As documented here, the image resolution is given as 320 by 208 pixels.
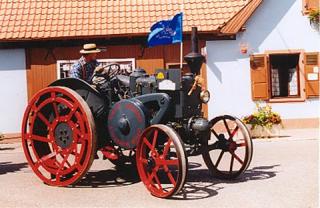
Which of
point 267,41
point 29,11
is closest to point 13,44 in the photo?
point 29,11

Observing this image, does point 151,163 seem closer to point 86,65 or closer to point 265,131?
point 86,65

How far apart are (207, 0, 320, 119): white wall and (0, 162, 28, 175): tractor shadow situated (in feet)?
19.9

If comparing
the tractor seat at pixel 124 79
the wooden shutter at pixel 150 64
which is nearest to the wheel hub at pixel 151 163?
the tractor seat at pixel 124 79

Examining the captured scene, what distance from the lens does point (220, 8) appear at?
543 inches

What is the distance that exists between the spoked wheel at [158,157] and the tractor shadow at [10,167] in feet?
10.4

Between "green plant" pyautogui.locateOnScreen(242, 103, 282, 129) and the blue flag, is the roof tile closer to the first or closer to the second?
"green plant" pyautogui.locateOnScreen(242, 103, 282, 129)

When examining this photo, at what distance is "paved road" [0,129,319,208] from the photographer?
5.61 m

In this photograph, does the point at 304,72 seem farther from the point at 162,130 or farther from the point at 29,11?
the point at 162,130

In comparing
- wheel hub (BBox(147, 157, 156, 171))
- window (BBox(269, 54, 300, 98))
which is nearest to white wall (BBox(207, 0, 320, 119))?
window (BBox(269, 54, 300, 98))

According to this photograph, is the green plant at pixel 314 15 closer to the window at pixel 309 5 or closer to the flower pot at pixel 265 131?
the window at pixel 309 5

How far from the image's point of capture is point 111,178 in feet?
24.1

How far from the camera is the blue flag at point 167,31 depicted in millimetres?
8195

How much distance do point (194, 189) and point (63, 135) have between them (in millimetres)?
1930

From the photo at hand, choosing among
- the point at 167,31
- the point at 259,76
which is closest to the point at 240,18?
the point at 259,76
